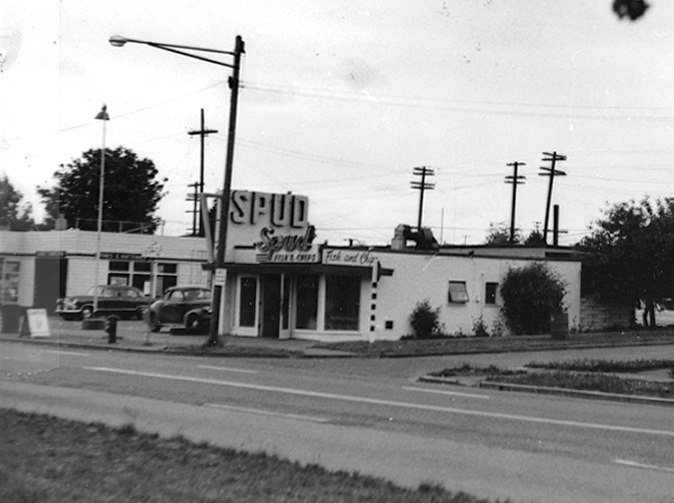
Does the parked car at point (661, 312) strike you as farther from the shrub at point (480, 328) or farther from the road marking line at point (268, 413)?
the road marking line at point (268, 413)

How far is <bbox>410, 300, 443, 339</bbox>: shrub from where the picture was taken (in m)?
35.2

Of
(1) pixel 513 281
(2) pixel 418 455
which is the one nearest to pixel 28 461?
(2) pixel 418 455

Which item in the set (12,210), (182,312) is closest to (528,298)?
(182,312)

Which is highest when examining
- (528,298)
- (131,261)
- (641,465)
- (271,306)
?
(131,261)

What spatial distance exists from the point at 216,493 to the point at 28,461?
1.88m

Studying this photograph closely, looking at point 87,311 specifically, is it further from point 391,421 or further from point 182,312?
point 391,421

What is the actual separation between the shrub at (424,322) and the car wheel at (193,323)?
7977mm

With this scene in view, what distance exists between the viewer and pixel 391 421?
12.7 meters

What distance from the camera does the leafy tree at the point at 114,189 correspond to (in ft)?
255

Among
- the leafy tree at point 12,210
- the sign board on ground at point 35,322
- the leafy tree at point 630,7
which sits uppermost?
the leafy tree at point 630,7

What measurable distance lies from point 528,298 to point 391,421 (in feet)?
87.3

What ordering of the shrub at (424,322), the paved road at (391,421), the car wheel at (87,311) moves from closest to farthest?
the paved road at (391,421), the shrub at (424,322), the car wheel at (87,311)

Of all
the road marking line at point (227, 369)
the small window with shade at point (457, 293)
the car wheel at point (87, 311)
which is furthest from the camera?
the car wheel at point (87, 311)

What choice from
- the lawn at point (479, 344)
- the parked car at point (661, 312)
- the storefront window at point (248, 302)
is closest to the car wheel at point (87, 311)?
the storefront window at point (248, 302)
